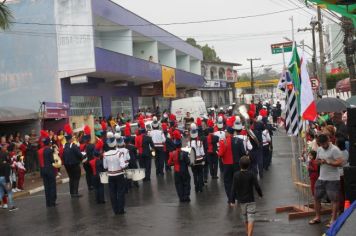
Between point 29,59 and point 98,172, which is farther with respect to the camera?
point 29,59

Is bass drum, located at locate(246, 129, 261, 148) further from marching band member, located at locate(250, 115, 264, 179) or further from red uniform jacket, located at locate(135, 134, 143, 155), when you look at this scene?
red uniform jacket, located at locate(135, 134, 143, 155)

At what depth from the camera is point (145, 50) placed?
127 feet

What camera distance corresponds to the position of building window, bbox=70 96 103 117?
27.5 meters

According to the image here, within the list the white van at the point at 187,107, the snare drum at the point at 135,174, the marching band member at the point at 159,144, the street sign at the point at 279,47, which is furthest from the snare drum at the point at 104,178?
the street sign at the point at 279,47

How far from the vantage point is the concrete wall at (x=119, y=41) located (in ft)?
109

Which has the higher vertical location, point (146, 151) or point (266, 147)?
point (146, 151)

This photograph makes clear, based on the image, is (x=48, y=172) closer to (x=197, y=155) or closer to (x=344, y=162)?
(x=197, y=155)

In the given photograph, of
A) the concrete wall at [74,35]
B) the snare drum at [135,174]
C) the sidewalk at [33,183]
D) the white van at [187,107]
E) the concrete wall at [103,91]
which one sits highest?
the concrete wall at [74,35]

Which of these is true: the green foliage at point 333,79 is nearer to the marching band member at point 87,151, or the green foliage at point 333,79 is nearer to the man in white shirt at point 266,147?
the man in white shirt at point 266,147

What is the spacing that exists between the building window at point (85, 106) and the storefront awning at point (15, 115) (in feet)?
19.8

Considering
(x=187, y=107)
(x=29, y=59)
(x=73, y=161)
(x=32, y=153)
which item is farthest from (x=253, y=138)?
(x=187, y=107)

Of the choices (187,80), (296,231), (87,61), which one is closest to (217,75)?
(187,80)

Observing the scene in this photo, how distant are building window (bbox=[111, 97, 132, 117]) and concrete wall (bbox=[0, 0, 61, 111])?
6.97 metres

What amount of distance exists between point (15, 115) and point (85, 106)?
8797 mm
